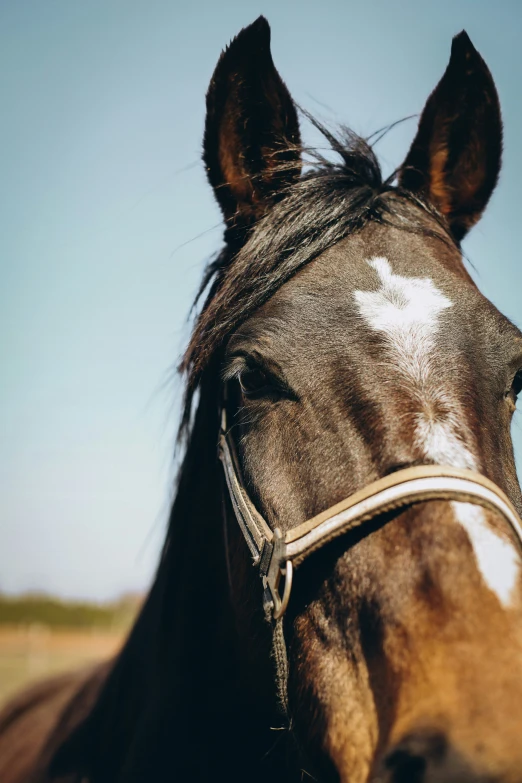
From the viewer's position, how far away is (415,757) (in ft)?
3.73

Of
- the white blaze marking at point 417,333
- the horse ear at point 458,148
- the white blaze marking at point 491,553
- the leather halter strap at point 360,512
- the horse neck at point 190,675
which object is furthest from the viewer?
the horse ear at point 458,148

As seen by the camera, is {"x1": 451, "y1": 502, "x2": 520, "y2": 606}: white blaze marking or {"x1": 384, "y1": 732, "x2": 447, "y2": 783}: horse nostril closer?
{"x1": 384, "y1": 732, "x2": 447, "y2": 783}: horse nostril

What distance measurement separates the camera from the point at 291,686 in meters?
1.70

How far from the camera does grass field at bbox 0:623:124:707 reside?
16.8m

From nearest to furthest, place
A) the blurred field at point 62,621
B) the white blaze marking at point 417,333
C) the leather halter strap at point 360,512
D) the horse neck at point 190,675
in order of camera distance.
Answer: the leather halter strap at point 360,512, the white blaze marking at point 417,333, the horse neck at point 190,675, the blurred field at point 62,621

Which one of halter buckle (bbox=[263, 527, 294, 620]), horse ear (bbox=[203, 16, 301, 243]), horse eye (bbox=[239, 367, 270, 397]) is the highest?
horse ear (bbox=[203, 16, 301, 243])

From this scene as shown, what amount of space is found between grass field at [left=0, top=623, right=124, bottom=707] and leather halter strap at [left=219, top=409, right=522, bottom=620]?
11.4 metres

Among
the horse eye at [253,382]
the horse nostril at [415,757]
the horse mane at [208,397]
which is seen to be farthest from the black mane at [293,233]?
the horse nostril at [415,757]

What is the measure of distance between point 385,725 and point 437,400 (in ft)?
2.58

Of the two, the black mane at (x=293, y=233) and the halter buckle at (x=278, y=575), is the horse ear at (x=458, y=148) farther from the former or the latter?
the halter buckle at (x=278, y=575)

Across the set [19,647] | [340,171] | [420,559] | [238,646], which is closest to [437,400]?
[420,559]

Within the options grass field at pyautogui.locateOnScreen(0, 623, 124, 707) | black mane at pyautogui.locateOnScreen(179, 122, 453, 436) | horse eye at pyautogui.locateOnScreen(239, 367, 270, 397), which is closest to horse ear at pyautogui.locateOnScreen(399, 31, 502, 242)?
black mane at pyautogui.locateOnScreen(179, 122, 453, 436)

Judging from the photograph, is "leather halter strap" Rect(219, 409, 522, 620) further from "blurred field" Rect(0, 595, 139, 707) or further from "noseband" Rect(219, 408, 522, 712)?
"blurred field" Rect(0, 595, 139, 707)

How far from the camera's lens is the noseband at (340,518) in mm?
1444
